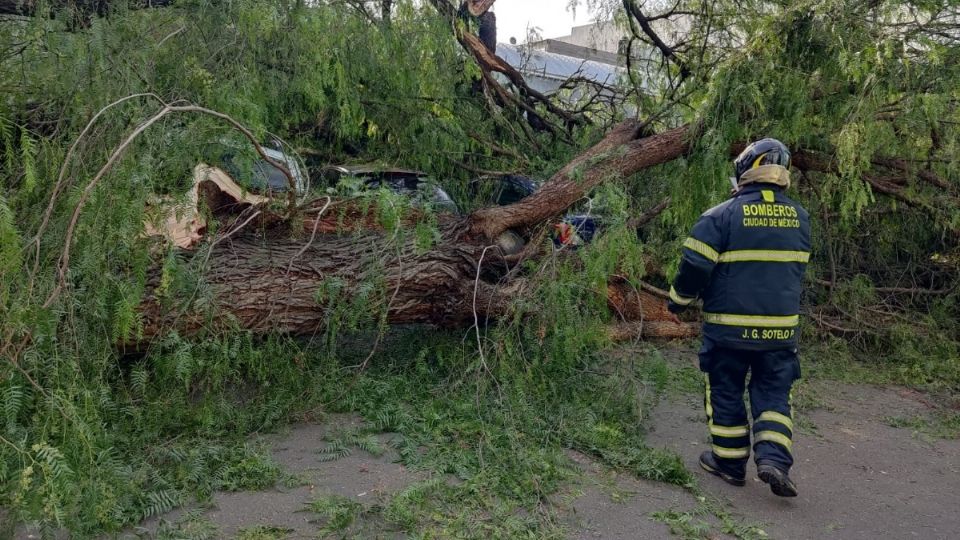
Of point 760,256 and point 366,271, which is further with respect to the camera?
point 366,271

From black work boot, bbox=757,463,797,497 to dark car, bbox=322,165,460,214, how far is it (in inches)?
94.1

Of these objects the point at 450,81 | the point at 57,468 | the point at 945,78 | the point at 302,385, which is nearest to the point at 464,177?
the point at 450,81

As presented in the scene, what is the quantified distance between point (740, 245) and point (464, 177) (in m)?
3.83

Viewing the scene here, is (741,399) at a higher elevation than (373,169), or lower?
lower

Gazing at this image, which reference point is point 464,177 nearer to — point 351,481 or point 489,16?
point 489,16

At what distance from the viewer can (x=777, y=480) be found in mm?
3508

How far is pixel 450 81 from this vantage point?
7062 millimetres

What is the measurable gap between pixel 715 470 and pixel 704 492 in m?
0.26

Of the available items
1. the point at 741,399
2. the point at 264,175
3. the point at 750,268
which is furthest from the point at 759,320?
the point at 264,175

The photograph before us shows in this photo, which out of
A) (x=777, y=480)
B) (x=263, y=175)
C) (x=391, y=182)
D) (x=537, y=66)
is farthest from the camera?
(x=537, y=66)

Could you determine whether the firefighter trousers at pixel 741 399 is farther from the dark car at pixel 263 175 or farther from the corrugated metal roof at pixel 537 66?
the corrugated metal roof at pixel 537 66

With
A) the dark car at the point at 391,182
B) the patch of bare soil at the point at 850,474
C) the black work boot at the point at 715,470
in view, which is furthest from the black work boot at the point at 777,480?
the dark car at the point at 391,182

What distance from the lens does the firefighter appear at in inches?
146

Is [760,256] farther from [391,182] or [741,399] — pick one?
[391,182]
